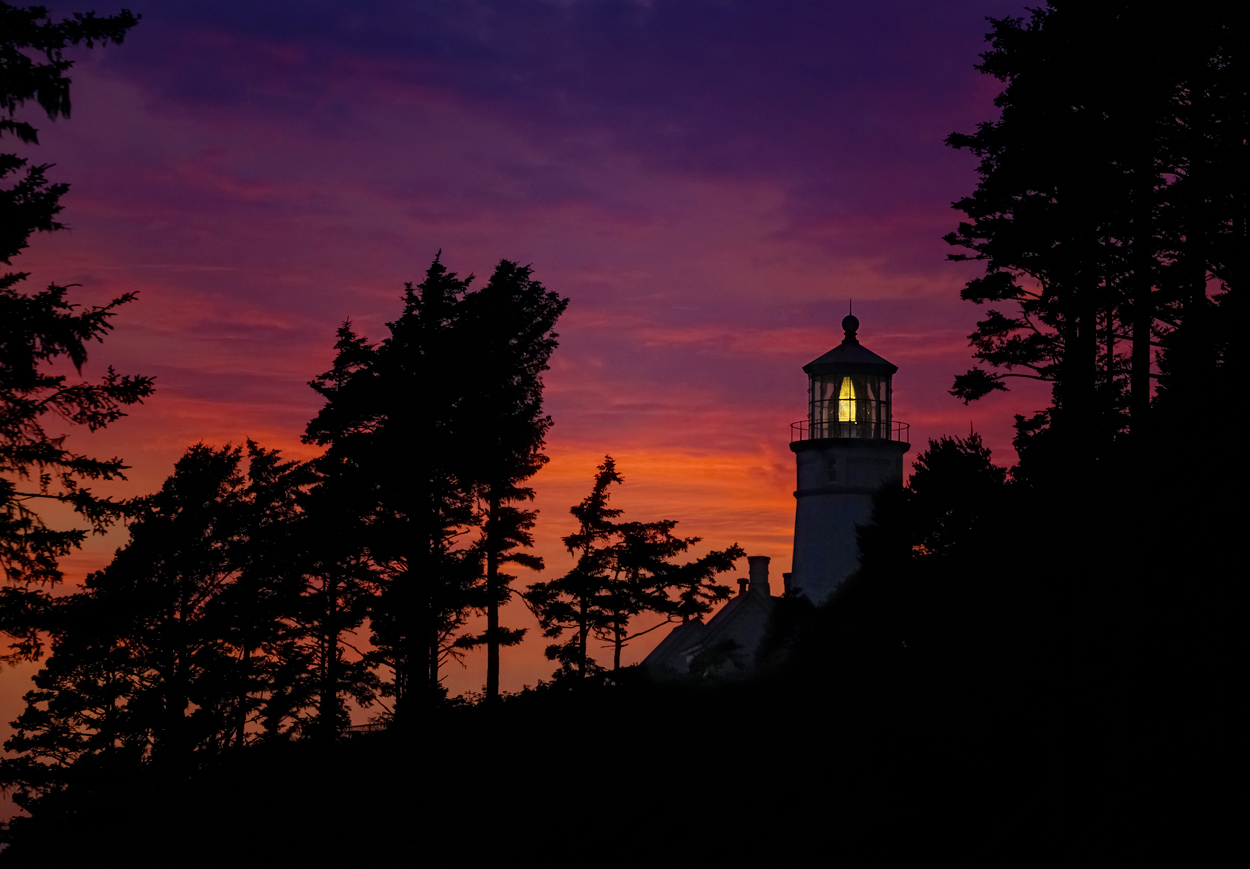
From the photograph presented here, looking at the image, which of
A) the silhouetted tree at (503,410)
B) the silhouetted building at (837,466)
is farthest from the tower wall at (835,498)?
the silhouetted tree at (503,410)

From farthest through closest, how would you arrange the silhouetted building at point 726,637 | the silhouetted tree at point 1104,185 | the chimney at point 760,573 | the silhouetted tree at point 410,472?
the chimney at point 760,573 < the silhouetted building at point 726,637 < the silhouetted tree at point 410,472 < the silhouetted tree at point 1104,185

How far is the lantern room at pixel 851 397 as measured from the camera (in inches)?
2136

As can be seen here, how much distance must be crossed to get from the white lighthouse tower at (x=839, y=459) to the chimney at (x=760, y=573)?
2167 millimetres

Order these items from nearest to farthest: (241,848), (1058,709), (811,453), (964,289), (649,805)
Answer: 1. (1058,709)
2. (649,805)
3. (241,848)
4. (964,289)
5. (811,453)

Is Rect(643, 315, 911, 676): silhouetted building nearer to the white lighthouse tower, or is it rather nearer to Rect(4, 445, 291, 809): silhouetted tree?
the white lighthouse tower

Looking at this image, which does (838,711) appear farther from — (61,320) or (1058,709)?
(61,320)

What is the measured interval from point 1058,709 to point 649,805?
1113cm

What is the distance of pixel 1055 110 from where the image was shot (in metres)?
30.6

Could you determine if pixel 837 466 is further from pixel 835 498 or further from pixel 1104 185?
pixel 1104 185

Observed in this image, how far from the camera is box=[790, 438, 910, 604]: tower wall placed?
174ft

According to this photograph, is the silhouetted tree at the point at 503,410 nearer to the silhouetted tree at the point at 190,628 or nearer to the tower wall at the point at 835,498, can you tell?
the silhouetted tree at the point at 190,628

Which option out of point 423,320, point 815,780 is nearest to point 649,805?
point 815,780

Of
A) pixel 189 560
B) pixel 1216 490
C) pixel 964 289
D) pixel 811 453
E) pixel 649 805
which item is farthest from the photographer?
pixel 811 453

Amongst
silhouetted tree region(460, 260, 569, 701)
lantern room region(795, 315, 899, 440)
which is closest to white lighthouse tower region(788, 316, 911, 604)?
lantern room region(795, 315, 899, 440)
